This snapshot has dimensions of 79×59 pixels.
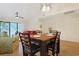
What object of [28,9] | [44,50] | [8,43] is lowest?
[44,50]

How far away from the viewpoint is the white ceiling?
64.1 inches

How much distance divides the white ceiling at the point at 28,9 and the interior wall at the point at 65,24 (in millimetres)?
96

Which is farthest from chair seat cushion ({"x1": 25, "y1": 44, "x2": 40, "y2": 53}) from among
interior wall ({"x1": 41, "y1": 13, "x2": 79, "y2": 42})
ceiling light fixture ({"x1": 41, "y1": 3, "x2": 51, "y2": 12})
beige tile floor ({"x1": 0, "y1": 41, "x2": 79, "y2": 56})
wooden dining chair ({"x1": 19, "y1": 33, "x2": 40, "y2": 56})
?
ceiling light fixture ({"x1": 41, "y1": 3, "x2": 51, "y2": 12})

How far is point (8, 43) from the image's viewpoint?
162 centimetres

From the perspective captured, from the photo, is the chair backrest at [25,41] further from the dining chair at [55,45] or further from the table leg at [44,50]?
the dining chair at [55,45]

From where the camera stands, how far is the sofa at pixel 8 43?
63.1 inches

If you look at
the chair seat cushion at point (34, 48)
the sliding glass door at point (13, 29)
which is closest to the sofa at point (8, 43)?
the sliding glass door at point (13, 29)

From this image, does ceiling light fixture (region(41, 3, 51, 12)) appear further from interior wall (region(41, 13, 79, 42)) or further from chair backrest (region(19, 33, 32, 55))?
chair backrest (region(19, 33, 32, 55))

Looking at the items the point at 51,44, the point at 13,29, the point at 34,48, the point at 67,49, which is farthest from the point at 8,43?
the point at 67,49

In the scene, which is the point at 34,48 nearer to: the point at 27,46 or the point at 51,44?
the point at 27,46

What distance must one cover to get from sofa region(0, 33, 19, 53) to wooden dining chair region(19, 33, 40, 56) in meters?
0.09

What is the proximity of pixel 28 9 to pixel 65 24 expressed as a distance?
570mm

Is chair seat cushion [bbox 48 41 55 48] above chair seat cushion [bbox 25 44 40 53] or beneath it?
above

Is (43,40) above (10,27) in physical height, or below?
below
